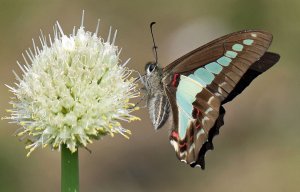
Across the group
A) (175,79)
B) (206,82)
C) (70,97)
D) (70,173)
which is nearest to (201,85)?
(206,82)

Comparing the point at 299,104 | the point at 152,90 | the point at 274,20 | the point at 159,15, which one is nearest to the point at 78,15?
the point at 159,15

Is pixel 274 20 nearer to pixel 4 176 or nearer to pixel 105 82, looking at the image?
pixel 4 176

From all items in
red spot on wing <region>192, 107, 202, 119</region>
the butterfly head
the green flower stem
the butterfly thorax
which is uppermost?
the butterfly head

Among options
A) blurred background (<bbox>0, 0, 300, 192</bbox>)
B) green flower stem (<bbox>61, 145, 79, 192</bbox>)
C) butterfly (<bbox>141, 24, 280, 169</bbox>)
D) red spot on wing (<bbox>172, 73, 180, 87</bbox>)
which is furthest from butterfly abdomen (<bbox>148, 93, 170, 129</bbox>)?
blurred background (<bbox>0, 0, 300, 192</bbox>)

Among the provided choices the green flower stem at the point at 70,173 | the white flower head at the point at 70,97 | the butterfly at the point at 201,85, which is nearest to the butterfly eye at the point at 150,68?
the butterfly at the point at 201,85

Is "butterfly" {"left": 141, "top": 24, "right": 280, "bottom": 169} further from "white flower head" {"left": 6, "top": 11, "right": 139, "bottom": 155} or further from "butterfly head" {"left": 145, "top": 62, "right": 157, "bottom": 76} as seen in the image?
"white flower head" {"left": 6, "top": 11, "right": 139, "bottom": 155}
